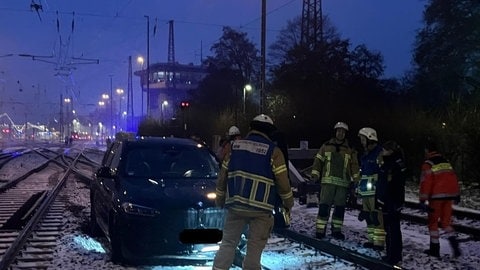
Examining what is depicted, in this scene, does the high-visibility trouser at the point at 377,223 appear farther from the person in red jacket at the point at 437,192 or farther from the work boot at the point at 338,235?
the work boot at the point at 338,235

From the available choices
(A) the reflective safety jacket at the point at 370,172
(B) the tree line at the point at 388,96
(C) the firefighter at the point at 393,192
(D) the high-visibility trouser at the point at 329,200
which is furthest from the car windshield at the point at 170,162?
(B) the tree line at the point at 388,96

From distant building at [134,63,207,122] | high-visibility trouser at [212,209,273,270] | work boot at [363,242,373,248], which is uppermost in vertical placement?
distant building at [134,63,207,122]

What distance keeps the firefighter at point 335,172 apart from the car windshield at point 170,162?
1.80 metres

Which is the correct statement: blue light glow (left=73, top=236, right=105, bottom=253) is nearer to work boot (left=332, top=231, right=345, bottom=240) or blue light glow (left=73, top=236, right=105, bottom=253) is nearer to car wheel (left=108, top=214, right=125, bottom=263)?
car wheel (left=108, top=214, right=125, bottom=263)

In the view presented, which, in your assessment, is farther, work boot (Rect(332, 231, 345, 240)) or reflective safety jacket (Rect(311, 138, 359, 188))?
work boot (Rect(332, 231, 345, 240))

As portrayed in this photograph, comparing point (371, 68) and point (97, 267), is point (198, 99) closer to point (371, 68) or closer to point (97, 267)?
point (371, 68)

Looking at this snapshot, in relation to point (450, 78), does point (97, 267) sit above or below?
below

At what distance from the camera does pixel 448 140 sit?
63.9ft

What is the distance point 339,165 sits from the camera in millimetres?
9070

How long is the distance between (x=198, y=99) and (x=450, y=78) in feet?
93.2

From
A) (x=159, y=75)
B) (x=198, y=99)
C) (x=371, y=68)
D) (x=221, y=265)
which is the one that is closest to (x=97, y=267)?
(x=221, y=265)

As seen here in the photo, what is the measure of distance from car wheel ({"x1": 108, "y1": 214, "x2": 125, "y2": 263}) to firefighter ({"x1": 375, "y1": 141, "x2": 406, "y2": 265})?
3.45 meters

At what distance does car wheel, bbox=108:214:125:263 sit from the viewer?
7.07 m

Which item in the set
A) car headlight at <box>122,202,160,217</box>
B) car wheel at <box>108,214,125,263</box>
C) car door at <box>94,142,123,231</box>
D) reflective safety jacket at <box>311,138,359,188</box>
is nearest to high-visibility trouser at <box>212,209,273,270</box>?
car headlight at <box>122,202,160,217</box>
